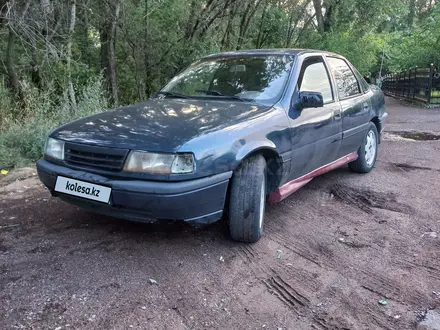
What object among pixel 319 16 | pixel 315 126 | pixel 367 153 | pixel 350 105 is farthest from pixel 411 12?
pixel 315 126

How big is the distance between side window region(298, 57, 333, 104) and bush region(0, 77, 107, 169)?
3825 mm

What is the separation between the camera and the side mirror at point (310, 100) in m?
3.88

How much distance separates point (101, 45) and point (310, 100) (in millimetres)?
7532

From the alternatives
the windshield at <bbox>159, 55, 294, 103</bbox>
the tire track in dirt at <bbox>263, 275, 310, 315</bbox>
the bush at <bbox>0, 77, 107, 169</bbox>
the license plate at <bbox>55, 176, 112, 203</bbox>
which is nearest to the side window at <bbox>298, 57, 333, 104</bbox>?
the windshield at <bbox>159, 55, 294, 103</bbox>

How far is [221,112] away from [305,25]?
1509cm

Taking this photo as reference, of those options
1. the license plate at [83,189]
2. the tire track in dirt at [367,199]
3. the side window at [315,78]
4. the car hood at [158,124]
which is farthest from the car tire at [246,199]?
the tire track in dirt at [367,199]

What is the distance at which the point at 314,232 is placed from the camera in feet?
12.6

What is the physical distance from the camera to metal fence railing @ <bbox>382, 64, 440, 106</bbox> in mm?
15469

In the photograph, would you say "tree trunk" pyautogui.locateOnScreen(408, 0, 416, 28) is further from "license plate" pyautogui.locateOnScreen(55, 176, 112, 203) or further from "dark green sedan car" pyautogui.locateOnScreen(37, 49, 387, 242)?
"license plate" pyautogui.locateOnScreen(55, 176, 112, 203)

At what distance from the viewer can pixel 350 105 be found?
4.96 meters

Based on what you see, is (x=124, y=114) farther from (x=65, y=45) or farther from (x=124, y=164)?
(x=65, y=45)

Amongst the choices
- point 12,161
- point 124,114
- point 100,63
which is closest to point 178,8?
point 100,63

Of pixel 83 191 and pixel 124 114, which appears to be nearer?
pixel 83 191

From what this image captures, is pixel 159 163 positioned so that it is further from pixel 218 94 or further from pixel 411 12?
pixel 411 12
